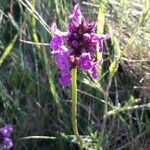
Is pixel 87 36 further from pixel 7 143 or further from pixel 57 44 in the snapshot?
pixel 7 143

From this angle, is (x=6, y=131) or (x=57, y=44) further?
(x=6, y=131)

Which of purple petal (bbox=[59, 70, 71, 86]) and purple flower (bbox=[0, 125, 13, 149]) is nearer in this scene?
purple petal (bbox=[59, 70, 71, 86])

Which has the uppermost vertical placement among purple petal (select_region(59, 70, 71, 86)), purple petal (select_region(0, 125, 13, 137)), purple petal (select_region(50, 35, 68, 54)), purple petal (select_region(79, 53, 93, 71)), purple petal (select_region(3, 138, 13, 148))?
purple petal (select_region(50, 35, 68, 54))

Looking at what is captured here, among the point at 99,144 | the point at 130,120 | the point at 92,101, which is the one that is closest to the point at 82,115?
the point at 92,101

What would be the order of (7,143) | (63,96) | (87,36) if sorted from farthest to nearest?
(63,96)
(7,143)
(87,36)

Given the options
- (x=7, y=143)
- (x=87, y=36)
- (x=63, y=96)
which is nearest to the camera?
(x=87, y=36)

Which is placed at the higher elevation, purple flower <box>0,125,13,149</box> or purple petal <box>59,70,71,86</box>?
purple petal <box>59,70,71,86</box>

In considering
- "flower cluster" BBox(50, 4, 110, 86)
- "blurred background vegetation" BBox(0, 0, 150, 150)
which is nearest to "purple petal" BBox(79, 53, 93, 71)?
"flower cluster" BBox(50, 4, 110, 86)

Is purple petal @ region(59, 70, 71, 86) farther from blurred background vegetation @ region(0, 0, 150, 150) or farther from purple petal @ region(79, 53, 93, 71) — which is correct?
blurred background vegetation @ region(0, 0, 150, 150)

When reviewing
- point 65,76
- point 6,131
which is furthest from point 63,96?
point 65,76
